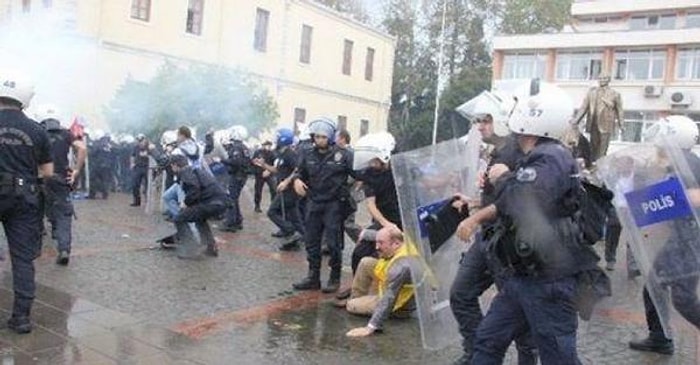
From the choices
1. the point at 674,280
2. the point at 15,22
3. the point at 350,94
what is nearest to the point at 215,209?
the point at 674,280

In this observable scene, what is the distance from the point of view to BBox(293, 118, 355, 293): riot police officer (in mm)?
7379

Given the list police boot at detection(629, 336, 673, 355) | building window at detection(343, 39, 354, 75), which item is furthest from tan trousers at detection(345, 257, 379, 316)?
building window at detection(343, 39, 354, 75)

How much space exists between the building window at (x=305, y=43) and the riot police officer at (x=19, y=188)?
2927 centimetres

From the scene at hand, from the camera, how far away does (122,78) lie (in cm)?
2578

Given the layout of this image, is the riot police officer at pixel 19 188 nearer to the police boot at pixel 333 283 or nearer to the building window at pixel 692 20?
the police boot at pixel 333 283

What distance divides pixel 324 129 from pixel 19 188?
2.92 metres

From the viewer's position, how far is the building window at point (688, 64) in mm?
39500

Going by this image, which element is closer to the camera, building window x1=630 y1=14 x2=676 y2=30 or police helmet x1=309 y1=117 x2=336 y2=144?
police helmet x1=309 y1=117 x2=336 y2=144

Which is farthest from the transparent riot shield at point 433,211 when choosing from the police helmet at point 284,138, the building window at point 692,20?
the building window at point 692,20

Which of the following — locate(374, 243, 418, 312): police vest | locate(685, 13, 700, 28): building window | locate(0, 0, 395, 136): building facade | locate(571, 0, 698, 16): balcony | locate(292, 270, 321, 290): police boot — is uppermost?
locate(571, 0, 698, 16): balcony

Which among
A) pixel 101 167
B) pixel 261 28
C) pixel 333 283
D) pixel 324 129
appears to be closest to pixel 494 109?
pixel 324 129

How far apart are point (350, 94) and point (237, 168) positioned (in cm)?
2601

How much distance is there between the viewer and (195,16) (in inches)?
1148

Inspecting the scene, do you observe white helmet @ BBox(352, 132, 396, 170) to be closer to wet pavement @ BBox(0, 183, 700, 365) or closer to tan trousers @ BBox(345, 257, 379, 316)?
tan trousers @ BBox(345, 257, 379, 316)
